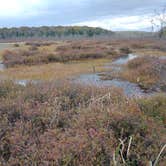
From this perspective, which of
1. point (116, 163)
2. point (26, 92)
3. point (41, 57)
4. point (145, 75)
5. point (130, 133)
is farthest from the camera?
point (41, 57)

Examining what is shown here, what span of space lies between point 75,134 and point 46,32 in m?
96.4

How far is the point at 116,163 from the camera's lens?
4555mm

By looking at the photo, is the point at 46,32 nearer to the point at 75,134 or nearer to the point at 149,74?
the point at 149,74

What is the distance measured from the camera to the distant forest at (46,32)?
9319 centimetres

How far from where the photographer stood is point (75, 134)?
205 inches

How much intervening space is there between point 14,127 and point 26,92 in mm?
2176

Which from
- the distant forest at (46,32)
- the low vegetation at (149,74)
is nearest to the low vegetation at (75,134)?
the low vegetation at (149,74)

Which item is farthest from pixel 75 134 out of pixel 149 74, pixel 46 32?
pixel 46 32

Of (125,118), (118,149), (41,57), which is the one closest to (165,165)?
(118,149)

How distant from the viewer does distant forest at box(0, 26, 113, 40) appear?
306 feet

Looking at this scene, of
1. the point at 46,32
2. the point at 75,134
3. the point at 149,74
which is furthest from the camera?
the point at 46,32

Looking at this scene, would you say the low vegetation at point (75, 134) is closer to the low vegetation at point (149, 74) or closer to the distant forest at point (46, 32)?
the low vegetation at point (149, 74)

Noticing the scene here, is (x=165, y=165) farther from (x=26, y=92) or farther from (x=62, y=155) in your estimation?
(x=26, y=92)

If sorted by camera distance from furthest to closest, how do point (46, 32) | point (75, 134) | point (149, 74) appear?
1. point (46, 32)
2. point (149, 74)
3. point (75, 134)
